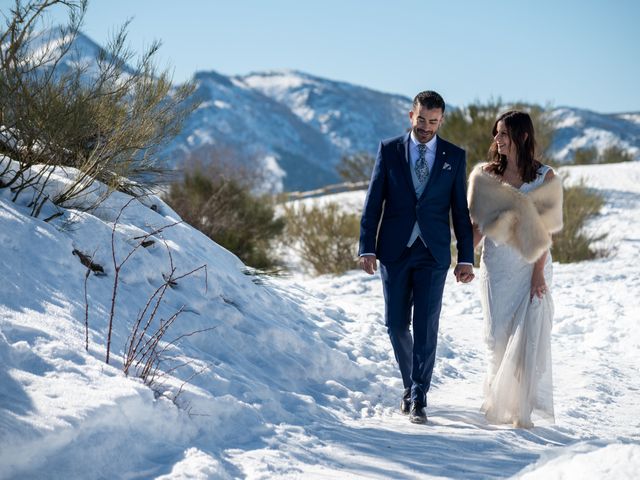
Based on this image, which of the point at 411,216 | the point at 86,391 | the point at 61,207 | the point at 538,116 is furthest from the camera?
the point at 538,116

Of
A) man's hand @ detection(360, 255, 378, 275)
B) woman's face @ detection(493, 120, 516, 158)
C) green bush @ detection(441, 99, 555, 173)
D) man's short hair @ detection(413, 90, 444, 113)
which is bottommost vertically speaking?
man's hand @ detection(360, 255, 378, 275)

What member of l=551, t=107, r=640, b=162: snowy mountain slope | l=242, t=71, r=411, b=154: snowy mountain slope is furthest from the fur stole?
l=242, t=71, r=411, b=154: snowy mountain slope

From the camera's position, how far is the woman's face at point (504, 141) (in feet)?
14.1

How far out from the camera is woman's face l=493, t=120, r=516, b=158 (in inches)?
169

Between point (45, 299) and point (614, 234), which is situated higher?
point (614, 234)

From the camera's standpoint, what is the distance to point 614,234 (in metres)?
15.6

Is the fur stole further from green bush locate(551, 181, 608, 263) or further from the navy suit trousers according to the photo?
green bush locate(551, 181, 608, 263)

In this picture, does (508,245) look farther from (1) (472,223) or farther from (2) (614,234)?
(2) (614,234)

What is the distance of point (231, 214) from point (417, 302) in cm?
900

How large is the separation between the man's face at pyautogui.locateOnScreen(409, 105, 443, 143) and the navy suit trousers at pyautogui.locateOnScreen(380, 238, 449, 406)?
582mm

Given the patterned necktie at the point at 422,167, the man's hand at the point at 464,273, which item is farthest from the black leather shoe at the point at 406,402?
the patterned necktie at the point at 422,167

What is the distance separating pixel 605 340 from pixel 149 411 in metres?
5.69

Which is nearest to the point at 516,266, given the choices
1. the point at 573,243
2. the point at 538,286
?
the point at 538,286

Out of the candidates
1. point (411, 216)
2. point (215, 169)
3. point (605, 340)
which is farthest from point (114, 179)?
point (215, 169)
